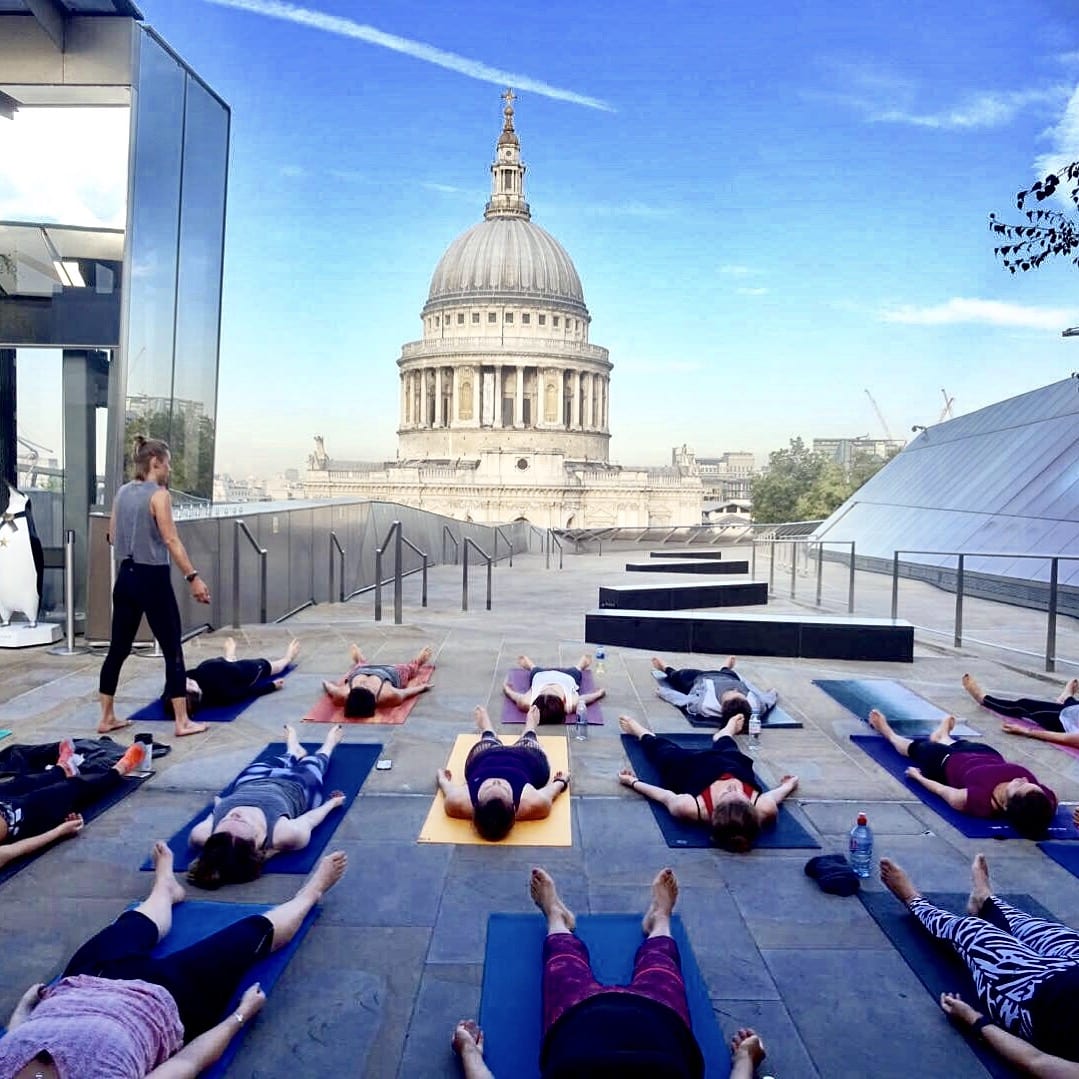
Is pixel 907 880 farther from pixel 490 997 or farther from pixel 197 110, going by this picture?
pixel 197 110

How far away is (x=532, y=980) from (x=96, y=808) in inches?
112

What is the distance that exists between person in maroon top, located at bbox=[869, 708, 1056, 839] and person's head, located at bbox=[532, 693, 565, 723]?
2.30 meters

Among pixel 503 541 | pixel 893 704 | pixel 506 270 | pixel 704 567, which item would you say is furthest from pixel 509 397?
pixel 893 704

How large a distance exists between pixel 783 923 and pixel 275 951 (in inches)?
80.7

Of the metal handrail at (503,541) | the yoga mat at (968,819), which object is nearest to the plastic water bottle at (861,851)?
the yoga mat at (968,819)

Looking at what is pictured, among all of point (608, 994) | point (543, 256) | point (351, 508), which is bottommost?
point (608, 994)

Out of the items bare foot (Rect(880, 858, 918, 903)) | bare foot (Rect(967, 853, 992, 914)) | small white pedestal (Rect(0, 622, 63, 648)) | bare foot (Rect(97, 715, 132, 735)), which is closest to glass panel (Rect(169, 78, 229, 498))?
small white pedestal (Rect(0, 622, 63, 648))

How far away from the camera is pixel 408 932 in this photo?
12.8ft

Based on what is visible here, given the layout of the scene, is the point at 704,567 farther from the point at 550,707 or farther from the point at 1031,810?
the point at 1031,810

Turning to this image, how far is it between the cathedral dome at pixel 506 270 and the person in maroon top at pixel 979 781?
9941cm

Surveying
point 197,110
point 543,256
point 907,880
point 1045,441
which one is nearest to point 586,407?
point 543,256

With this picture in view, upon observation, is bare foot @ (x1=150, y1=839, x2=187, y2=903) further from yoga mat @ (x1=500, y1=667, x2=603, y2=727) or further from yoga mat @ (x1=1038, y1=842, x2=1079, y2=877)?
yoga mat @ (x1=1038, y1=842, x2=1079, y2=877)

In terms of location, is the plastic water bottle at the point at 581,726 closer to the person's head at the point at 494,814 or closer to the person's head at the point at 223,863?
the person's head at the point at 494,814

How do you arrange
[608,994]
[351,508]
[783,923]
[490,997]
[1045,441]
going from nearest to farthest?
1. [608,994]
2. [490,997]
3. [783,923]
4. [351,508]
5. [1045,441]
